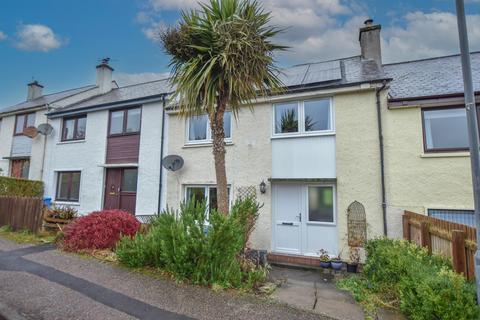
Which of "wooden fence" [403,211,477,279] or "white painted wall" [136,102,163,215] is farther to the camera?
"white painted wall" [136,102,163,215]

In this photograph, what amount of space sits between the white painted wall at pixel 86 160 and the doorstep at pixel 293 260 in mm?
8000

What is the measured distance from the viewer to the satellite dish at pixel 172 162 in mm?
9734

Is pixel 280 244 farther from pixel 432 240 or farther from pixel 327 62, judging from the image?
pixel 327 62

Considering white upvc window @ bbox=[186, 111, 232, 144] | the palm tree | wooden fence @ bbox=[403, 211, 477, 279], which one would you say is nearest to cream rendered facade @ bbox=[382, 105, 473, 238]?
wooden fence @ bbox=[403, 211, 477, 279]

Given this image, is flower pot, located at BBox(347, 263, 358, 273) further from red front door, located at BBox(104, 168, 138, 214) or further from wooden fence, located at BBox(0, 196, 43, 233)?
wooden fence, located at BBox(0, 196, 43, 233)

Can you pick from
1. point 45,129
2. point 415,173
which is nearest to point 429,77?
point 415,173

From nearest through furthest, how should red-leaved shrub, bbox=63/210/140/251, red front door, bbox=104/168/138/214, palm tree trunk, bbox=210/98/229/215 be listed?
1. palm tree trunk, bbox=210/98/229/215
2. red-leaved shrub, bbox=63/210/140/251
3. red front door, bbox=104/168/138/214

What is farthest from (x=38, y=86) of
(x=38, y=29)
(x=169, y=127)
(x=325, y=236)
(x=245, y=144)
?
(x=325, y=236)

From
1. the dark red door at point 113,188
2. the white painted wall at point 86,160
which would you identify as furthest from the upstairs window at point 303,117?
the white painted wall at point 86,160

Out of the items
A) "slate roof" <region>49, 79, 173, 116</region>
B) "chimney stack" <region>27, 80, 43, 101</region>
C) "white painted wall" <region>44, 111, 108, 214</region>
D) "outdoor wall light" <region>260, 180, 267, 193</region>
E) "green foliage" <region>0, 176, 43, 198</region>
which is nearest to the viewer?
"outdoor wall light" <region>260, 180, 267, 193</region>

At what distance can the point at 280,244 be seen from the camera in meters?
8.55

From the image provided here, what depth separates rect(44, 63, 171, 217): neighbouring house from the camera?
10.8 metres

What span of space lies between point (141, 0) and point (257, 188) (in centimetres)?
905

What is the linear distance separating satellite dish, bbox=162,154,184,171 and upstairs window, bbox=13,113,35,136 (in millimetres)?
10041
